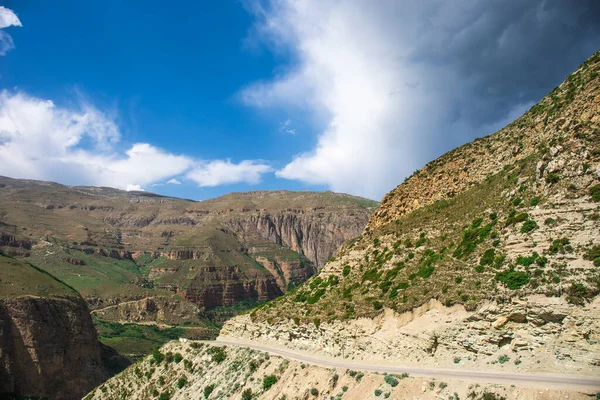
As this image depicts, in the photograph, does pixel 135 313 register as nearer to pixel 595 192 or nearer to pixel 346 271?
pixel 346 271

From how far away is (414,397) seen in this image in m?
21.9

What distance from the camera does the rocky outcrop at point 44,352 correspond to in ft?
298

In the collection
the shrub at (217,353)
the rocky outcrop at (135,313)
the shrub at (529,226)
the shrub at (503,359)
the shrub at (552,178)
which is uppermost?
the shrub at (552,178)

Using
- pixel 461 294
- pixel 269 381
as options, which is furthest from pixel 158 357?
pixel 461 294

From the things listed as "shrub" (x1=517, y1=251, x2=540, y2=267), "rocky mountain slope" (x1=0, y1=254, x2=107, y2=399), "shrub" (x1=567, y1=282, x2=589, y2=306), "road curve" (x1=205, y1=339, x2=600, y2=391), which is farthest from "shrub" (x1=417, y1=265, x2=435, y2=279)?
"rocky mountain slope" (x1=0, y1=254, x2=107, y2=399)

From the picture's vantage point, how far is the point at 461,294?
2914 centimetres

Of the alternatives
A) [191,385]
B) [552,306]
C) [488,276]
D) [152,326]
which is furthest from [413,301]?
[152,326]

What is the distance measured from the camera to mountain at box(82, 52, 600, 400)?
74.4 ft

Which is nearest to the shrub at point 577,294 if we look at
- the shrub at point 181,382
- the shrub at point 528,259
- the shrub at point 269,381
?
the shrub at point 528,259

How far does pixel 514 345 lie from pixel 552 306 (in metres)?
3.00

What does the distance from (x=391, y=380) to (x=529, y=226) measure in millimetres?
15085

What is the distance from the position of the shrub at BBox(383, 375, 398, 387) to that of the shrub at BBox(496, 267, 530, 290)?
9.48m

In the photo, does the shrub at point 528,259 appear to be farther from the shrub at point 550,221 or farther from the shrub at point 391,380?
the shrub at point 391,380

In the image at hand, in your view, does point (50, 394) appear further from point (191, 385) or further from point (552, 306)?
point (552, 306)
